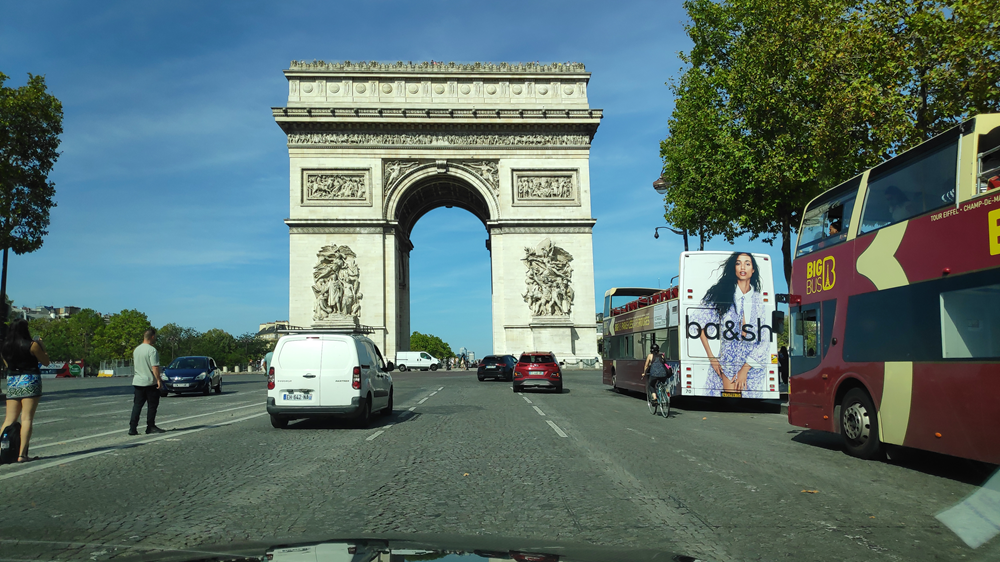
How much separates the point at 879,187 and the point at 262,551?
350 inches

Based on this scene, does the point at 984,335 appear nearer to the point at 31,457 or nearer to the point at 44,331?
the point at 31,457

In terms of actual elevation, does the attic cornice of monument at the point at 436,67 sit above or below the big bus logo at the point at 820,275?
above

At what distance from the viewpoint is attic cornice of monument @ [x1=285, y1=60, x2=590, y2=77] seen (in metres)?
44.2

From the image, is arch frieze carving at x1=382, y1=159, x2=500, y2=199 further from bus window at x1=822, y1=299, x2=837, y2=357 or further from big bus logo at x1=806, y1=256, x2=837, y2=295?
bus window at x1=822, y1=299, x2=837, y2=357

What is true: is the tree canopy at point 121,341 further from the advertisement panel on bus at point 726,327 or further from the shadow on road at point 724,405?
the advertisement panel on bus at point 726,327

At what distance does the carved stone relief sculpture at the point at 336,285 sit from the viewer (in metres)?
42.6

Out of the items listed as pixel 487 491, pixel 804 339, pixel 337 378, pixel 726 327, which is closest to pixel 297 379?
pixel 337 378

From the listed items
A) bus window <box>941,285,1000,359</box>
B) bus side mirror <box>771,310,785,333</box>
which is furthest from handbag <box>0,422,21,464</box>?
bus side mirror <box>771,310,785,333</box>

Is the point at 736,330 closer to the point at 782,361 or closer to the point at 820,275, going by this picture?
the point at 782,361

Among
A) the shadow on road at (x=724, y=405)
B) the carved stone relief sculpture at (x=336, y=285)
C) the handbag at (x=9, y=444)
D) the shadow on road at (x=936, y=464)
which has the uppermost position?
the carved stone relief sculpture at (x=336, y=285)

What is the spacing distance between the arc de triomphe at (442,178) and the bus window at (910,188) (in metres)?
33.5

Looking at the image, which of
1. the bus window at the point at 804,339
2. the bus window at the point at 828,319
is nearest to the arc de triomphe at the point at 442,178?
the bus window at the point at 804,339

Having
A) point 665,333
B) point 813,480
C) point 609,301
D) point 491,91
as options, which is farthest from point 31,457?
point 491,91

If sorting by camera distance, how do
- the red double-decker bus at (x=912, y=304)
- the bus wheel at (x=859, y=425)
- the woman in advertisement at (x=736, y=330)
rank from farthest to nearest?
the woman in advertisement at (x=736, y=330), the bus wheel at (x=859, y=425), the red double-decker bus at (x=912, y=304)
